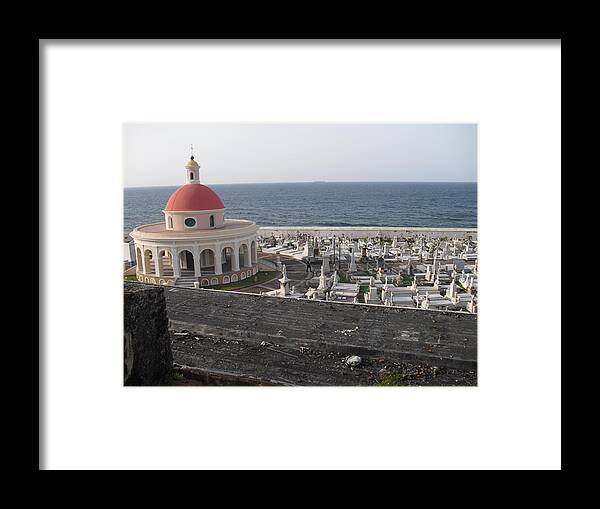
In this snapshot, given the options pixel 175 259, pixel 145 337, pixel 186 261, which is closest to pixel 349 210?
pixel 186 261

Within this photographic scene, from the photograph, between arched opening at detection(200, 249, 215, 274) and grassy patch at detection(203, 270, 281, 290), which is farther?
arched opening at detection(200, 249, 215, 274)

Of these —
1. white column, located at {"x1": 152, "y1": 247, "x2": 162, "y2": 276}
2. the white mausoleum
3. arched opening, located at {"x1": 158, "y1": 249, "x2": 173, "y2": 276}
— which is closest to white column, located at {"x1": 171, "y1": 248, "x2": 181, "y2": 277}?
the white mausoleum

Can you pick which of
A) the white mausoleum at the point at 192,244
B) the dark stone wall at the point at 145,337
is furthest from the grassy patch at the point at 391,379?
the white mausoleum at the point at 192,244

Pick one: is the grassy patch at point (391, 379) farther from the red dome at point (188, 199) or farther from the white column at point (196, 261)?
the red dome at point (188, 199)

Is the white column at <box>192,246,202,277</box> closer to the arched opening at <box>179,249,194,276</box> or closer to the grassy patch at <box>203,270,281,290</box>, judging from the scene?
the arched opening at <box>179,249,194,276</box>
